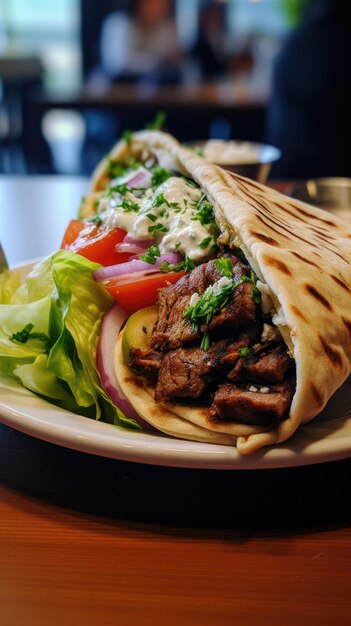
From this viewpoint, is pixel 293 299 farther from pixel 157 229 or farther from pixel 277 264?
pixel 157 229

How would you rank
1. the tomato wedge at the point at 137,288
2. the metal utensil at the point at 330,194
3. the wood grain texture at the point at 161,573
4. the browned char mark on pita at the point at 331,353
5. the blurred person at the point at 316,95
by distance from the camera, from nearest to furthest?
1. the wood grain texture at the point at 161,573
2. the browned char mark on pita at the point at 331,353
3. the tomato wedge at the point at 137,288
4. the metal utensil at the point at 330,194
5. the blurred person at the point at 316,95

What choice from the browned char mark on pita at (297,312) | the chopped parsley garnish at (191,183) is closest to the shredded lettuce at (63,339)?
the browned char mark on pita at (297,312)

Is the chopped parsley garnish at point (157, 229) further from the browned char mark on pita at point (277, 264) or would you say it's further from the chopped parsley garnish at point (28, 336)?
the browned char mark on pita at point (277, 264)

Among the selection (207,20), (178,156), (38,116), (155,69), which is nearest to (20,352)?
(178,156)

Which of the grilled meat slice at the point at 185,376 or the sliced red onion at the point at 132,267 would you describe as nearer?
the grilled meat slice at the point at 185,376

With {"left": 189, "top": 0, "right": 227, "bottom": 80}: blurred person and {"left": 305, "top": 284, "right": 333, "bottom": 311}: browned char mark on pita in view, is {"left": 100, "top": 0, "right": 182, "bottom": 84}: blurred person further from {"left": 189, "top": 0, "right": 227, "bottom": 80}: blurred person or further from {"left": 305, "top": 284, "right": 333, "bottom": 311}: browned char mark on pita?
{"left": 305, "top": 284, "right": 333, "bottom": 311}: browned char mark on pita

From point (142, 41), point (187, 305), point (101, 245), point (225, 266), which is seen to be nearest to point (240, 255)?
point (225, 266)

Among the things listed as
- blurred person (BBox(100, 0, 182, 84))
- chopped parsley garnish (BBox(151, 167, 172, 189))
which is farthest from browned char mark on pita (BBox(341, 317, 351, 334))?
blurred person (BBox(100, 0, 182, 84))

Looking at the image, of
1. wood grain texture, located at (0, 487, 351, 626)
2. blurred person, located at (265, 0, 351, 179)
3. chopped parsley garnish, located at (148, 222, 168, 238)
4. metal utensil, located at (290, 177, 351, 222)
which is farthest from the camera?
blurred person, located at (265, 0, 351, 179)
